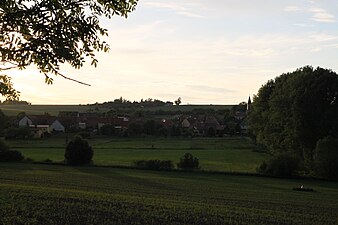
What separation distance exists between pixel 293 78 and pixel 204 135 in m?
50.5

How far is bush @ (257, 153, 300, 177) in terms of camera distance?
57031mm

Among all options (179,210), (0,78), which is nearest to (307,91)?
(179,210)

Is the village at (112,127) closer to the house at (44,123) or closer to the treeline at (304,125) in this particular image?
the house at (44,123)

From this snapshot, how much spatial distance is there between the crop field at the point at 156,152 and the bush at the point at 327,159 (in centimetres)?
833

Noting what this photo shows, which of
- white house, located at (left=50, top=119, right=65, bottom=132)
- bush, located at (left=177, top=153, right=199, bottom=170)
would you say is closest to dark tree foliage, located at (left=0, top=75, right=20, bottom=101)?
bush, located at (left=177, top=153, right=199, bottom=170)

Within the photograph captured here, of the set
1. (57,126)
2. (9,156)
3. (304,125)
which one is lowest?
(9,156)

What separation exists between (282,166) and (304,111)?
11.7 meters

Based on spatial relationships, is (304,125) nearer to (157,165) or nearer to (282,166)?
(282,166)

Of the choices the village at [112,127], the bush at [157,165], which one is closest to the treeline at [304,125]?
the bush at [157,165]

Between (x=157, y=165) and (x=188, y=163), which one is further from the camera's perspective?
(x=157, y=165)

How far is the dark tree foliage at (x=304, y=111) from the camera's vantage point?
6456 cm

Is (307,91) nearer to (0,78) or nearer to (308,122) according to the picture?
(308,122)

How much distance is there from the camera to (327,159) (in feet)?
182

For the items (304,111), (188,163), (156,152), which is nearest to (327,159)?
(304,111)
